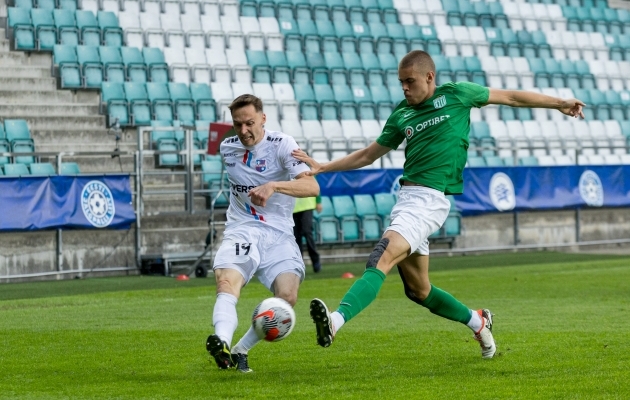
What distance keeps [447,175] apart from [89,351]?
327 cm

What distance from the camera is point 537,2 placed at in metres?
32.2

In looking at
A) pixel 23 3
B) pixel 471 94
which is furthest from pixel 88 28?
pixel 471 94

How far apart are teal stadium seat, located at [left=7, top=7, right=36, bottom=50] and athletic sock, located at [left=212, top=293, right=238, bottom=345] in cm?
1571

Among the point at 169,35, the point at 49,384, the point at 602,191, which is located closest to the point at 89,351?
the point at 49,384

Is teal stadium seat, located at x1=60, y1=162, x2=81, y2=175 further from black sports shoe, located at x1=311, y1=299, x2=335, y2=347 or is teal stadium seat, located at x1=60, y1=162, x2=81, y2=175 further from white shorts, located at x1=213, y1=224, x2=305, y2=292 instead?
black sports shoe, located at x1=311, y1=299, x2=335, y2=347

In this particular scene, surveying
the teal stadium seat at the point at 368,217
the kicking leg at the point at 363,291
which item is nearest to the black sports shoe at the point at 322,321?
the kicking leg at the point at 363,291

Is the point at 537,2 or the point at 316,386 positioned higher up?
the point at 537,2

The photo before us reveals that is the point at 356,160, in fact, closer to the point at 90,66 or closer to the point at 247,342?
the point at 247,342

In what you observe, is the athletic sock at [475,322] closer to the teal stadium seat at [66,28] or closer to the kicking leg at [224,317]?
the kicking leg at [224,317]

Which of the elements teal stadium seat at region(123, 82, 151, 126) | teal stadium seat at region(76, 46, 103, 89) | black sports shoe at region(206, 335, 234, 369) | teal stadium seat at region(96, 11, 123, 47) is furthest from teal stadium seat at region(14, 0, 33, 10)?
black sports shoe at region(206, 335, 234, 369)

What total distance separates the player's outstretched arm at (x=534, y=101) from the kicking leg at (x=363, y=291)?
136 centimetres

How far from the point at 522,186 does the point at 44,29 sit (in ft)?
34.2

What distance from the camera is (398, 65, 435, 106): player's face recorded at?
7387 mm

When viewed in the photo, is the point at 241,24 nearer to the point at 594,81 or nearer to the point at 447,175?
the point at 594,81
